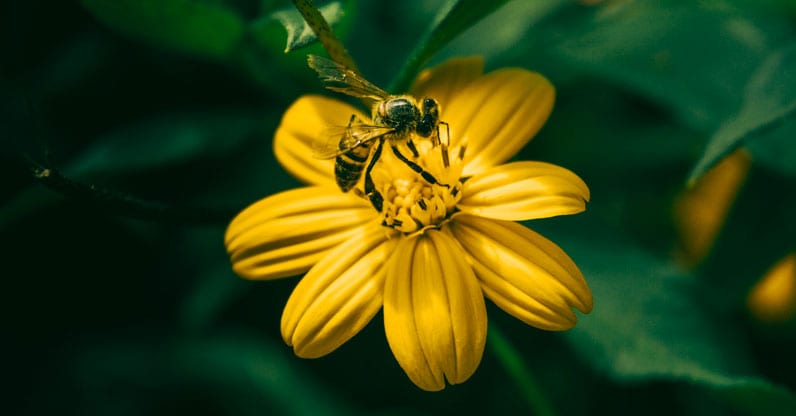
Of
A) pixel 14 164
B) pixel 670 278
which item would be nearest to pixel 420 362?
pixel 670 278

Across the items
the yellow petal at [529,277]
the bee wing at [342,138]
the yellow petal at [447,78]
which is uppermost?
the bee wing at [342,138]

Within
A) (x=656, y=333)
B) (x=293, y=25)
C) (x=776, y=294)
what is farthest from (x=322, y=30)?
(x=776, y=294)

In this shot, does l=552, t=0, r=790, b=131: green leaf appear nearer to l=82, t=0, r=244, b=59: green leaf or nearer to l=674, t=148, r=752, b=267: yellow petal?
l=674, t=148, r=752, b=267: yellow petal

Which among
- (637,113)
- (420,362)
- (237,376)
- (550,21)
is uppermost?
(420,362)

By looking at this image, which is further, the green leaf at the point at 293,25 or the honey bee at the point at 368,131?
the honey bee at the point at 368,131

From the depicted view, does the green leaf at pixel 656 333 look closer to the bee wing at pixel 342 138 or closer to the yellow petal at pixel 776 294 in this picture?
the yellow petal at pixel 776 294

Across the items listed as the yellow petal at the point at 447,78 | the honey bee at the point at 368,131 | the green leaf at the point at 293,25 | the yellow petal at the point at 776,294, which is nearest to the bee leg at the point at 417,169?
the honey bee at the point at 368,131

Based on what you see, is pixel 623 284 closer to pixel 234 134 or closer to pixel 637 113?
pixel 637 113
